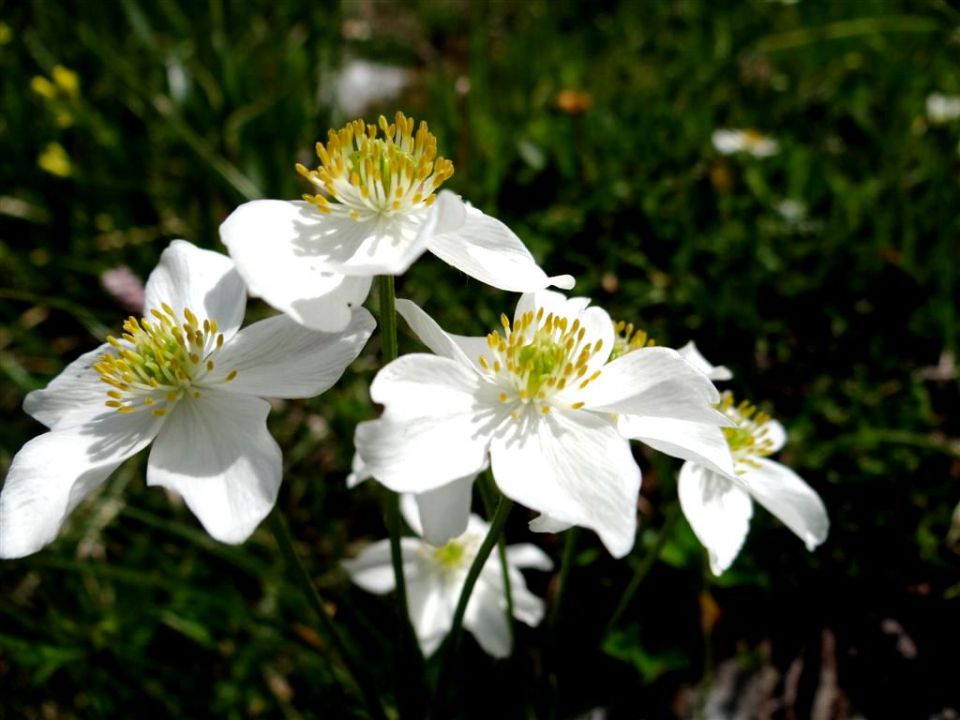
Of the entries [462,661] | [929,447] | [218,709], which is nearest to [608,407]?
[462,661]

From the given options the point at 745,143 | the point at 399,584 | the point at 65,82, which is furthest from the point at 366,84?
the point at 399,584

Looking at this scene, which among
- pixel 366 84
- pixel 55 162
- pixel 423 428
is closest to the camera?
pixel 423 428

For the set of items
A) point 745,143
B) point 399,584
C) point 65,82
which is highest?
point 65,82

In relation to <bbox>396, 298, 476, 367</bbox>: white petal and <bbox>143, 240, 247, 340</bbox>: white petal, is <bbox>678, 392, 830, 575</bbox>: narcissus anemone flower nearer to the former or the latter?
<bbox>396, 298, 476, 367</bbox>: white petal

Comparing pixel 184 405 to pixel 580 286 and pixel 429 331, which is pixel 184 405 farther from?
pixel 580 286

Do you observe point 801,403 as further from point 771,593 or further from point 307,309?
point 307,309

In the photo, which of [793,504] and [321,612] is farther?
[793,504]

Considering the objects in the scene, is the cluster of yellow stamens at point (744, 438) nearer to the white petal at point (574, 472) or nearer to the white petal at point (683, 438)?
the white petal at point (683, 438)
